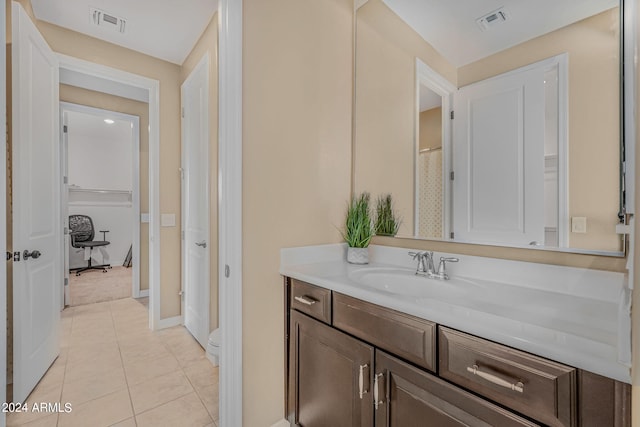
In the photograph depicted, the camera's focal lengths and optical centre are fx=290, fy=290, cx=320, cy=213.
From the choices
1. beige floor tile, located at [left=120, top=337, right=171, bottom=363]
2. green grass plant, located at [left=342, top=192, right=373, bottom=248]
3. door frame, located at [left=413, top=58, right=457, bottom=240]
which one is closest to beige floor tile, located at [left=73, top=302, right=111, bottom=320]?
beige floor tile, located at [left=120, top=337, right=171, bottom=363]

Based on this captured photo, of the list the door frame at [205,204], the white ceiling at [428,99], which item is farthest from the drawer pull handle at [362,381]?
the door frame at [205,204]

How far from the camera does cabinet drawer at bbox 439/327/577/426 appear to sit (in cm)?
61

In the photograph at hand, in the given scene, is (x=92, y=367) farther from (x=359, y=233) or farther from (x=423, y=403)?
(x=423, y=403)

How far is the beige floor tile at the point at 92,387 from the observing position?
1768mm

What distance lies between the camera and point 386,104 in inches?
65.1

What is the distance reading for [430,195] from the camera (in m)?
1.45

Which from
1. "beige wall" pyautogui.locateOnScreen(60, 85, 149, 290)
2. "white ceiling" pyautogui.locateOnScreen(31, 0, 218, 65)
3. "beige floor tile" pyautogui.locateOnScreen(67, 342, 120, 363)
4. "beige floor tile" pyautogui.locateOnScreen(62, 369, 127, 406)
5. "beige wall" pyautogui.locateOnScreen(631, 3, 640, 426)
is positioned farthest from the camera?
"beige wall" pyautogui.locateOnScreen(60, 85, 149, 290)

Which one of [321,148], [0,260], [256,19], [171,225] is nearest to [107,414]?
[0,260]

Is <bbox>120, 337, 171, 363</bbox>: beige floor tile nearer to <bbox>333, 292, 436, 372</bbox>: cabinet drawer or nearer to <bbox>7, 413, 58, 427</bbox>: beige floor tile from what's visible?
<bbox>7, 413, 58, 427</bbox>: beige floor tile

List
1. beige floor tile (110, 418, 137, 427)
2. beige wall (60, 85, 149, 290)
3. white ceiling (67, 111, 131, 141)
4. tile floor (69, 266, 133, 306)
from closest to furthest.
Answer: beige floor tile (110, 418, 137, 427) → beige wall (60, 85, 149, 290) → tile floor (69, 266, 133, 306) → white ceiling (67, 111, 131, 141)

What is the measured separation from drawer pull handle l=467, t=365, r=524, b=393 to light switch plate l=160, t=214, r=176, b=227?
2.87 metres

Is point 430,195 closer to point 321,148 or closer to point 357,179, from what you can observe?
point 357,179

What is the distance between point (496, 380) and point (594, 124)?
2.91 feet

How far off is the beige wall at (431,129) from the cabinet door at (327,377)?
989mm
